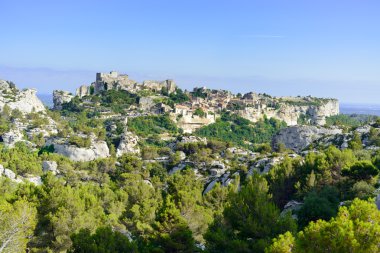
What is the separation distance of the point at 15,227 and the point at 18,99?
72.3 metres

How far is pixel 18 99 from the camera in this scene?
83.6 meters

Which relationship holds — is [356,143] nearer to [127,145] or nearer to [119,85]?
[127,145]

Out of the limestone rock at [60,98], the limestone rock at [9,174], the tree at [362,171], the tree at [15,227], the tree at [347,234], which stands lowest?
the limestone rock at [9,174]

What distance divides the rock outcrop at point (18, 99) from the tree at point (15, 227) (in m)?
65.1

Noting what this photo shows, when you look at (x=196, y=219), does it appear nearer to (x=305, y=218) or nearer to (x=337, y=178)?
(x=305, y=218)

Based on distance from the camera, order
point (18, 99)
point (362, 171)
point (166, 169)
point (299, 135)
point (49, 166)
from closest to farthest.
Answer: point (362, 171) → point (49, 166) → point (166, 169) → point (299, 135) → point (18, 99)

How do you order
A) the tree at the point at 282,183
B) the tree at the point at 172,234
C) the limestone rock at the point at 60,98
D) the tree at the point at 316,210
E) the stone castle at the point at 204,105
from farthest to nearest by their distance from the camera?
the limestone rock at the point at 60,98 → the stone castle at the point at 204,105 → the tree at the point at 282,183 → the tree at the point at 316,210 → the tree at the point at 172,234

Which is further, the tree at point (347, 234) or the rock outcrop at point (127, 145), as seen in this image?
the rock outcrop at point (127, 145)

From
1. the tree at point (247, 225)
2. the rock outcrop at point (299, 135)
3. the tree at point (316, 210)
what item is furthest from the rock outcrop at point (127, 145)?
the tree at point (247, 225)

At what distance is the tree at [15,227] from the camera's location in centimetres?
1741

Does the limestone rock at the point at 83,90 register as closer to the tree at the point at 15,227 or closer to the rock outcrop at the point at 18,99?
the rock outcrop at the point at 18,99

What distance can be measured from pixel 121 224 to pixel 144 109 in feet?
244

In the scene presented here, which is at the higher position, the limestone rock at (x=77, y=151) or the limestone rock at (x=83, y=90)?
the limestone rock at (x=83, y=90)

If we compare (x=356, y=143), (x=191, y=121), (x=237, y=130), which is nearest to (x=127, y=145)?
→ (x=191, y=121)
